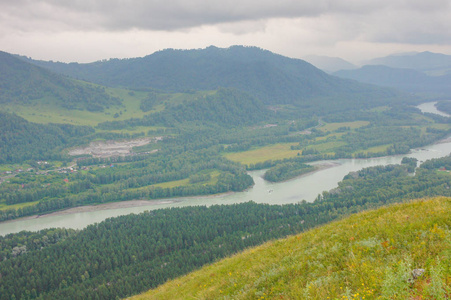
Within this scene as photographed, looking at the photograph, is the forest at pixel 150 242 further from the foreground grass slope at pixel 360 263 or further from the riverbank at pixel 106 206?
the foreground grass slope at pixel 360 263

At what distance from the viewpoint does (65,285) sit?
4372cm

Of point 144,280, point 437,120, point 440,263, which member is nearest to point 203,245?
point 144,280

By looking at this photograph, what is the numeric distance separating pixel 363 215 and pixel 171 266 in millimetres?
33466

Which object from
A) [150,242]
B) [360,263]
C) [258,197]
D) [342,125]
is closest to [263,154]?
[258,197]

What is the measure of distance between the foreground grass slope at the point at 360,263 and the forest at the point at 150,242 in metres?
27.1

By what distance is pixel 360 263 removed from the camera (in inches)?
459

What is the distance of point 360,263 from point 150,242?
48.1 m

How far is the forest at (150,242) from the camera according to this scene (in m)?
43.4

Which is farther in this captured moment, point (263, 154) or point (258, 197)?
point (263, 154)

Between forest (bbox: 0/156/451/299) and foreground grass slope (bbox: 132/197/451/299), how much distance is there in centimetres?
2707

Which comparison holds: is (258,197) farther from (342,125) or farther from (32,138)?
(342,125)

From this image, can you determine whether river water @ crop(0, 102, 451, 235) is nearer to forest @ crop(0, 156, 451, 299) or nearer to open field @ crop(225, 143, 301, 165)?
forest @ crop(0, 156, 451, 299)

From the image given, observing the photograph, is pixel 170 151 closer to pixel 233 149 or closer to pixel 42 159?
pixel 233 149

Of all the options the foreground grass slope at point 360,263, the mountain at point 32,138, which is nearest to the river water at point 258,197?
the mountain at point 32,138
